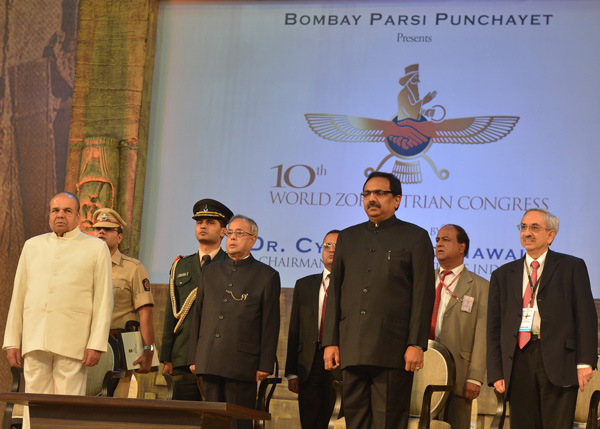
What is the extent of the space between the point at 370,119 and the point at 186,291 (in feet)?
8.41

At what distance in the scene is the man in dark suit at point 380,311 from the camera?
A: 422 centimetres

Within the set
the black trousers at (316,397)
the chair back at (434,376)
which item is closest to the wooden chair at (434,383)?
the chair back at (434,376)

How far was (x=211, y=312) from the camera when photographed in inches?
201

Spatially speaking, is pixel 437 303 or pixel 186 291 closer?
pixel 437 303

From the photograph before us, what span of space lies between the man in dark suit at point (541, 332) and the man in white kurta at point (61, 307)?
2.25 metres

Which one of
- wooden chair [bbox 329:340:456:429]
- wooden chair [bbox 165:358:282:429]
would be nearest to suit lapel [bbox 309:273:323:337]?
wooden chair [bbox 165:358:282:429]

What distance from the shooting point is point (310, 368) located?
5.65 m

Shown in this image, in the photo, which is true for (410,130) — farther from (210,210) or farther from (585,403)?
(585,403)

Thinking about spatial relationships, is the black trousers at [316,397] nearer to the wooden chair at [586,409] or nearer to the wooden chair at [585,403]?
the wooden chair at [586,409]

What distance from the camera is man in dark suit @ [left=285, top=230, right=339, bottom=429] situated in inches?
223

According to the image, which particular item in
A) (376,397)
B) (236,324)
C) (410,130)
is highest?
(410,130)

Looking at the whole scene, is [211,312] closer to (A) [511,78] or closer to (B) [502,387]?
(B) [502,387]

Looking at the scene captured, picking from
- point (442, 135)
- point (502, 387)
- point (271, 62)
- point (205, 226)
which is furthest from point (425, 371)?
point (271, 62)

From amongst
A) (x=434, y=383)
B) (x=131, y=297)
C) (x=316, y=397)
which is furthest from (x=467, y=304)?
(x=131, y=297)
